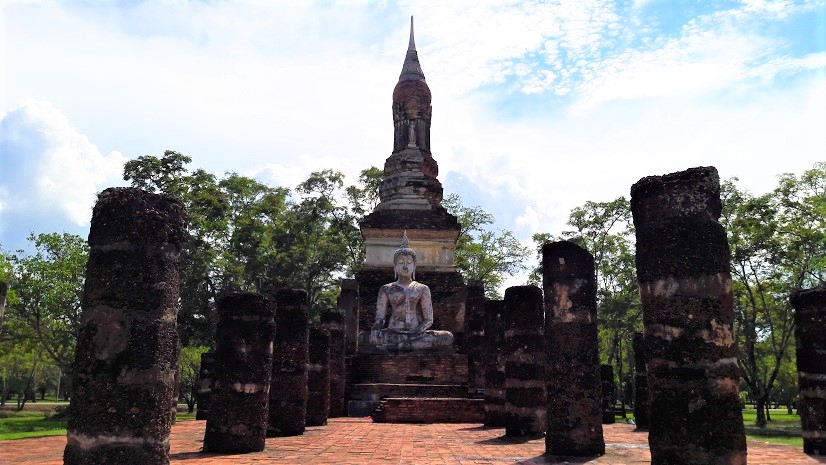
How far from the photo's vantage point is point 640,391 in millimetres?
16203

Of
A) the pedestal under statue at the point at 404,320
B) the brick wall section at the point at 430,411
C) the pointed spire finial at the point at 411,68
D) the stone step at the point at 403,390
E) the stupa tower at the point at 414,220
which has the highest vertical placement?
the pointed spire finial at the point at 411,68

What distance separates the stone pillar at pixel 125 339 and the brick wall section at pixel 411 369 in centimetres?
1413

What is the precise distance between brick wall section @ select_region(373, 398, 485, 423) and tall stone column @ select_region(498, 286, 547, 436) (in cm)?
360

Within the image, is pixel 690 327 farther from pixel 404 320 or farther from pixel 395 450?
pixel 404 320

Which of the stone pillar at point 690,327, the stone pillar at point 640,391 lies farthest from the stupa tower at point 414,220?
the stone pillar at point 690,327

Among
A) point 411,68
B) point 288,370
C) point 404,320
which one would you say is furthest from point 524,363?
point 411,68

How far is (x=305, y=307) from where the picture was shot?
11.9m

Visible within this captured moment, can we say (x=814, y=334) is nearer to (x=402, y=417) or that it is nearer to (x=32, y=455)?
(x=402, y=417)

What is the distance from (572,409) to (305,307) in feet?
16.7

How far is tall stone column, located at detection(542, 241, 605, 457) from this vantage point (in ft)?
29.3

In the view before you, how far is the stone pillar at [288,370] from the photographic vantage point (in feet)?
36.6

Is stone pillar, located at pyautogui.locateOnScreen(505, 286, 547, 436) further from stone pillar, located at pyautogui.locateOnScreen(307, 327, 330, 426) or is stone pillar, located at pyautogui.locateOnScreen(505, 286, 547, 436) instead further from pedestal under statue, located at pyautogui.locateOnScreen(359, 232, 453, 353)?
pedestal under statue, located at pyautogui.locateOnScreen(359, 232, 453, 353)

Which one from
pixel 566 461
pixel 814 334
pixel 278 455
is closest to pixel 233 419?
pixel 278 455

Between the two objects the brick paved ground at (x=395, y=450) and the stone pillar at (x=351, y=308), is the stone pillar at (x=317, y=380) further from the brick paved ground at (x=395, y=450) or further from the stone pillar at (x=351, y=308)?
the stone pillar at (x=351, y=308)
